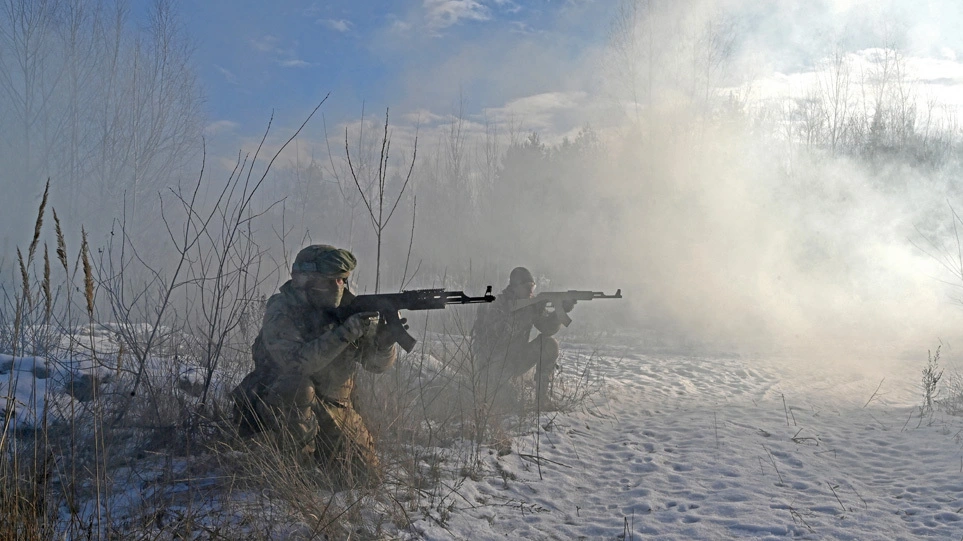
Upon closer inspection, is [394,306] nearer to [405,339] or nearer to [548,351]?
[405,339]

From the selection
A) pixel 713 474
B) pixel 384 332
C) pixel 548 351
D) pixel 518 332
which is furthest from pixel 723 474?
pixel 384 332

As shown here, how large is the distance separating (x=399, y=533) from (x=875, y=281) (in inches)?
653

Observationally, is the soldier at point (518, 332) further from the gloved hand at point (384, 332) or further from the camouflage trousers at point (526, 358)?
the gloved hand at point (384, 332)

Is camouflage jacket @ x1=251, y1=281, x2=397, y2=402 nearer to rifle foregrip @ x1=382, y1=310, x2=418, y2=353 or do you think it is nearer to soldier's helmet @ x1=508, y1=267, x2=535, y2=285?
rifle foregrip @ x1=382, y1=310, x2=418, y2=353

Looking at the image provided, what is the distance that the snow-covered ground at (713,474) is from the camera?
10.2ft

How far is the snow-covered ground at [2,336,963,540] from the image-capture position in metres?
3.09

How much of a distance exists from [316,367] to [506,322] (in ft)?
9.95

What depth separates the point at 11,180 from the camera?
2644 centimetres

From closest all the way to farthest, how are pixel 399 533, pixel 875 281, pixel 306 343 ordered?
pixel 399 533, pixel 306 343, pixel 875 281

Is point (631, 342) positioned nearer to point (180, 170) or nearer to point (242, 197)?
point (242, 197)

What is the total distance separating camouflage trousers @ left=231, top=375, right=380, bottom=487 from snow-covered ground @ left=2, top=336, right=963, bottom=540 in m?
0.39

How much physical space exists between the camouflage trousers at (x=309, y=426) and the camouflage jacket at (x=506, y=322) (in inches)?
103

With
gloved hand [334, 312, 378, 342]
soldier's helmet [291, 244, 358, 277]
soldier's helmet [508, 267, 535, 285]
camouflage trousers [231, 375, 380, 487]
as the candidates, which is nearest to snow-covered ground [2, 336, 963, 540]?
camouflage trousers [231, 375, 380, 487]

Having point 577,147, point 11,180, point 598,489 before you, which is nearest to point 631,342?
point 598,489
